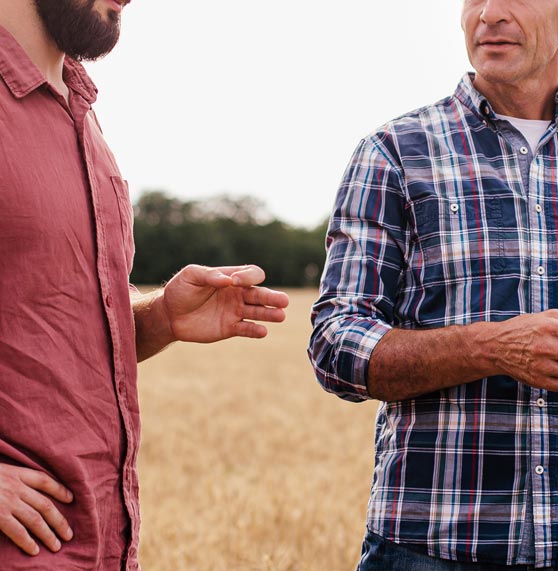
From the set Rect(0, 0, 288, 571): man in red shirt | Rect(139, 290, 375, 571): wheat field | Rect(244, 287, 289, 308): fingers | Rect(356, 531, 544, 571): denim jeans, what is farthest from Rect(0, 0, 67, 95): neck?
Rect(139, 290, 375, 571): wheat field

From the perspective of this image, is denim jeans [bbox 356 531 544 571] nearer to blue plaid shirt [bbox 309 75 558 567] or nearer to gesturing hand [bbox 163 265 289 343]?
blue plaid shirt [bbox 309 75 558 567]

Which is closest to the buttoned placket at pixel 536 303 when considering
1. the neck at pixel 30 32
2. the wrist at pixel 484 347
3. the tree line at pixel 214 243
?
the wrist at pixel 484 347

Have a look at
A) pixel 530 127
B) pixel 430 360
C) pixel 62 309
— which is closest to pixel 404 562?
pixel 430 360

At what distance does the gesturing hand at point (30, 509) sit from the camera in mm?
1762

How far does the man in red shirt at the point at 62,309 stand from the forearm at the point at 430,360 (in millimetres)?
284

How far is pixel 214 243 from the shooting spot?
202 ft

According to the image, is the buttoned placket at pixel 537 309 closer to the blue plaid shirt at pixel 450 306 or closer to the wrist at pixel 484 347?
the blue plaid shirt at pixel 450 306

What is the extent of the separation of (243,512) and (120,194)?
3.92 metres

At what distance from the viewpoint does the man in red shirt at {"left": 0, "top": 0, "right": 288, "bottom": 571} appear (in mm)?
1818

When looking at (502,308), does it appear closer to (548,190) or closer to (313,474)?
(548,190)

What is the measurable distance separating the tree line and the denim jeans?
51.0 metres

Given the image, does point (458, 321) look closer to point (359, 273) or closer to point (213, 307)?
point (359, 273)

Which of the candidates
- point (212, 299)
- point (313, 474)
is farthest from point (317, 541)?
point (212, 299)

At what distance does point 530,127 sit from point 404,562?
116cm
